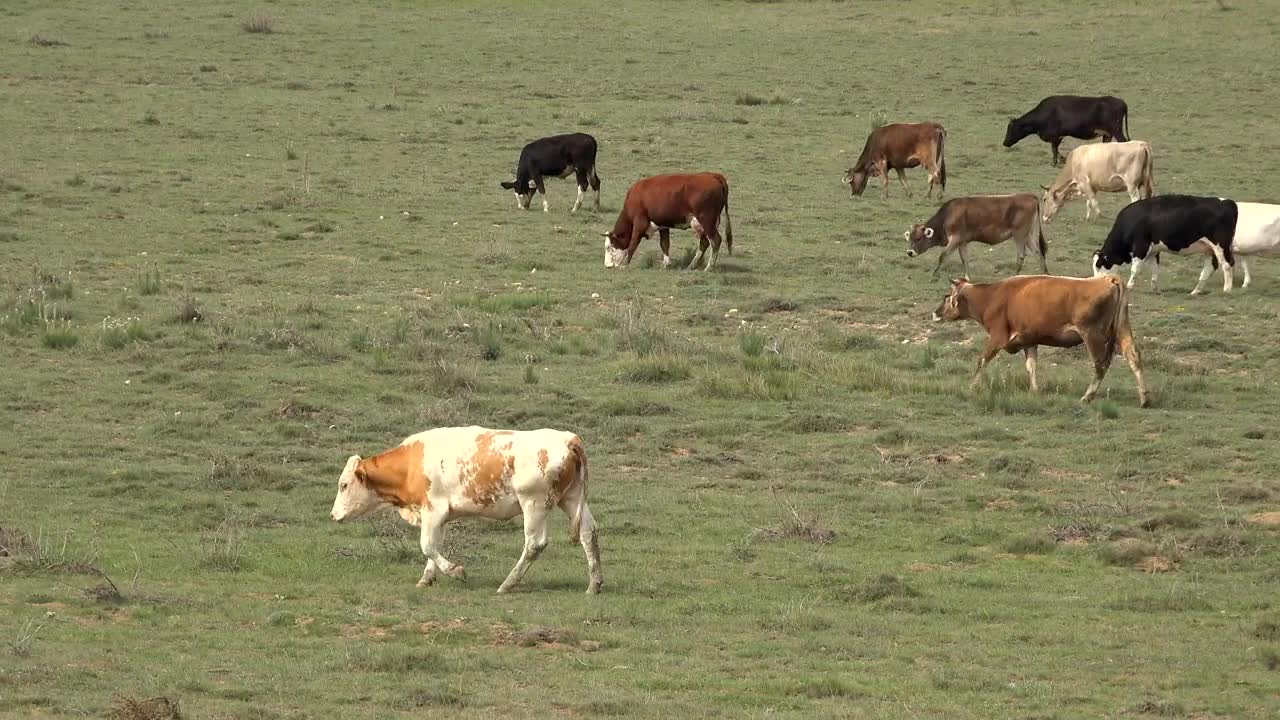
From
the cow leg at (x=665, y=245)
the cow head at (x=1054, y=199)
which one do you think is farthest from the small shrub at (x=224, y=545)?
the cow head at (x=1054, y=199)

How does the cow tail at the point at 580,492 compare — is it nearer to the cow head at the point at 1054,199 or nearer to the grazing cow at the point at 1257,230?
the grazing cow at the point at 1257,230

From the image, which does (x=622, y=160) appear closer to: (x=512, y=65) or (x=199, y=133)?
(x=199, y=133)

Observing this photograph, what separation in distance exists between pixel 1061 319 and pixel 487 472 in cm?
790

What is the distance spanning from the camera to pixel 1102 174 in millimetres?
26766

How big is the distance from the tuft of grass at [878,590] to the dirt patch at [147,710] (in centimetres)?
465

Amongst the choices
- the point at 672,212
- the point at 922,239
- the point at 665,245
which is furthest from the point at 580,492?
the point at 922,239

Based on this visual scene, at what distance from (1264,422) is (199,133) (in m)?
20.6

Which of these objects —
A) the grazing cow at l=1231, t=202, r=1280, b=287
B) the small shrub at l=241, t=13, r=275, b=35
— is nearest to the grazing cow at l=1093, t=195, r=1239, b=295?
the grazing cow at l=1231, t=202, r=1280, b=287

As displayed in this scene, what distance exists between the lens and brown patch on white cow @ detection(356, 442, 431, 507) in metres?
11.5

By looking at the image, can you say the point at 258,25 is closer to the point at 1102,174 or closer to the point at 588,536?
the point at 1102,174

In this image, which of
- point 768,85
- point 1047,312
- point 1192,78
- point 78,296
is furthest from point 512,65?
point 1047,312

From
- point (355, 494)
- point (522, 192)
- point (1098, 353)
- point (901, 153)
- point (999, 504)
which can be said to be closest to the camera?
point (355, 494)

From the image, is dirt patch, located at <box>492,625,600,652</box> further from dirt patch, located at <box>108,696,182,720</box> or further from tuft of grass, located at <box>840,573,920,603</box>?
dirt patch, located at <box>108,696,182,720</box>

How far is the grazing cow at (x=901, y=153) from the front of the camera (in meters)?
28.6
